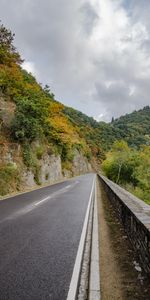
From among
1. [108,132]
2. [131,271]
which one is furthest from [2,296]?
[108,132]

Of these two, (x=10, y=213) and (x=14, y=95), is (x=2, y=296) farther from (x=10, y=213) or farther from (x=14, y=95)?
(x=14, y=95)

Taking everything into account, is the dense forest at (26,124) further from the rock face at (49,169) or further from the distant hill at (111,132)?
the distant hill at (111,132)

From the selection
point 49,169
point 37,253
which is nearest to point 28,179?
point 49,169

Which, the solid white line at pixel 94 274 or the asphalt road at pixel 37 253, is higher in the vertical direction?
the asphalt road at pixel 37 253

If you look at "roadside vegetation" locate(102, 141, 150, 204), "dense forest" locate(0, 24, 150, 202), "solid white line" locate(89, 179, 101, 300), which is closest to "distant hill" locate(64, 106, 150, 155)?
"roadside vegetation" locate(102, 141, 150, 204)

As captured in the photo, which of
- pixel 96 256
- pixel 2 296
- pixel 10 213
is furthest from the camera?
pixel 10 213

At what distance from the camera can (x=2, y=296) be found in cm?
428

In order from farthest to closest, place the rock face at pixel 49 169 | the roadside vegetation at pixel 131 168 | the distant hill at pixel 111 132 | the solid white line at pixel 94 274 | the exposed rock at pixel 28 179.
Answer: the distant hill at pixel 111 132 → the roadside vegetation at pixel 131 168 → the rock face at pixel 49 169 → the exposed rock at pixel 28 179 → the solid white line at pixel 94 274

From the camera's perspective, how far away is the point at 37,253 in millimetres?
6531

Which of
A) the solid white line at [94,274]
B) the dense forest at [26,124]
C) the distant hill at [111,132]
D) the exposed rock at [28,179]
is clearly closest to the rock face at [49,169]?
the dense forest at [26,124]

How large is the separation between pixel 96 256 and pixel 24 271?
1927mm

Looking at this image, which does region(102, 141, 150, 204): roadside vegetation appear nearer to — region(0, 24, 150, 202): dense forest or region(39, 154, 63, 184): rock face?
region(0, 24, 150, 202): dense forest

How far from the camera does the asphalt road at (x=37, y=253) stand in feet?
15.0

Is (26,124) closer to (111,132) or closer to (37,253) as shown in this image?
(37,253)
